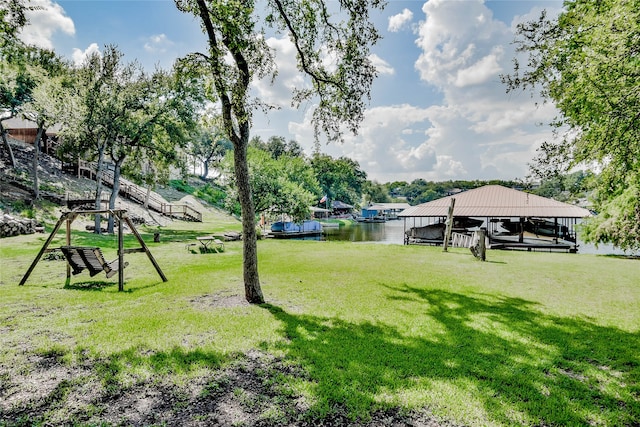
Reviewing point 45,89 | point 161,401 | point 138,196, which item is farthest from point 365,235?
point 161,401

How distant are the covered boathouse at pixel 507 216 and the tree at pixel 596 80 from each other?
1645 cm

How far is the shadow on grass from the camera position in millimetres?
3715

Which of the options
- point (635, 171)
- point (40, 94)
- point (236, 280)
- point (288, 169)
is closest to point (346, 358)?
point (236, 280)

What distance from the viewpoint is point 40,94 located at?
71.9ft

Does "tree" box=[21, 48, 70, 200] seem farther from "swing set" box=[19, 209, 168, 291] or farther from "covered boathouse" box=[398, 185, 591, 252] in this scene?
"covered boathouse" box=[398, 185, 591, 252]

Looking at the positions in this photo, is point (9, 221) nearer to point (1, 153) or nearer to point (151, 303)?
point (151, 303)

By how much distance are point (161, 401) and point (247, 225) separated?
4.10m

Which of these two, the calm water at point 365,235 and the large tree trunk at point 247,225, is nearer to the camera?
the large tree trunk at point 247,225

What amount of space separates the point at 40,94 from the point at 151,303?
2320 cm

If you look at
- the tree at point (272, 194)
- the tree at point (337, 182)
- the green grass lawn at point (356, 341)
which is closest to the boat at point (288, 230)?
the tree at point (272, 194)

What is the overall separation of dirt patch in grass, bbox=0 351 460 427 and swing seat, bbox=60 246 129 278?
4.91 metres

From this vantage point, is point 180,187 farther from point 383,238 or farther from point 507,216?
point 507,216

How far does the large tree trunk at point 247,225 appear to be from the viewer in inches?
287

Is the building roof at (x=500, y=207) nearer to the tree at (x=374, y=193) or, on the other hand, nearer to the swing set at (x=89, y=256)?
the swing set at (x=89, y=256)
